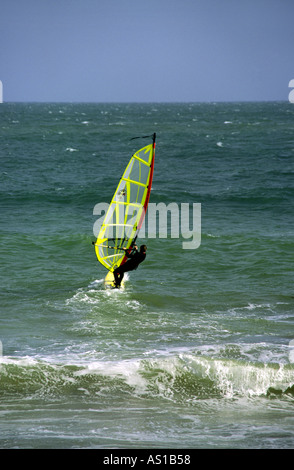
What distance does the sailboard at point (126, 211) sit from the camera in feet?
40.9

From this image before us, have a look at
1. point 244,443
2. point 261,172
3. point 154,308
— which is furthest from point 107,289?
point 261,172

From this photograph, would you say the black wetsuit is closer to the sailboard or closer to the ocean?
the sailboard

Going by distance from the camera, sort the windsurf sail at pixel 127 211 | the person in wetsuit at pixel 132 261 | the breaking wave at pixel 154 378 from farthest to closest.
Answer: the windsurf sail at pixel 127 211 → the person in wetsuit at pixel 132 261 → the breaking wave at pixel 154 378

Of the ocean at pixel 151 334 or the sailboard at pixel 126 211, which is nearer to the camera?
the ocean at pixel 151 334

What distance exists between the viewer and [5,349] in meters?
9.86

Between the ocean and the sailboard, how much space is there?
3.48 feet

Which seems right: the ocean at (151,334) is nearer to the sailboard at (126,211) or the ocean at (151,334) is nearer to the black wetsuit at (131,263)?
the black wetsuit at (131,263)

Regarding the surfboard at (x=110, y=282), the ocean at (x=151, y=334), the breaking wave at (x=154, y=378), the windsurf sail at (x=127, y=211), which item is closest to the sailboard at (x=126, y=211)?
the windsurf sail at (x=127, y=211)

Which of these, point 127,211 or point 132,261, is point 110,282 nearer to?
point 132,261

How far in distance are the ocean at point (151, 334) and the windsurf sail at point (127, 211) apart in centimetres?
109

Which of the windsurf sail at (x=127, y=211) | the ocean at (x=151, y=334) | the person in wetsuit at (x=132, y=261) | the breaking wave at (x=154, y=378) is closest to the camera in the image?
the ocean at (x=151, y=334)

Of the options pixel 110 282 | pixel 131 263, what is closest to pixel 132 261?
pixel 131 263

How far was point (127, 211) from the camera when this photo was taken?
1274 centimetres

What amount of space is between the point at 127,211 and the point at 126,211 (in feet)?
0.08
